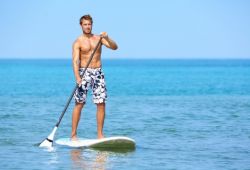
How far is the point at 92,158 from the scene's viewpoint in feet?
42.3

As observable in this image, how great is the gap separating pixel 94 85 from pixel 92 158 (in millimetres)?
1369

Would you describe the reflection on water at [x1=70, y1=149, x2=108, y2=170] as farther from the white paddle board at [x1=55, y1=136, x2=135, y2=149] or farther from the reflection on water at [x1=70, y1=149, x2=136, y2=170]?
the white paddle board at [x1=55, y1=136, x2=135, y2=149]

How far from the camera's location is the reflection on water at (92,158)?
12.2m

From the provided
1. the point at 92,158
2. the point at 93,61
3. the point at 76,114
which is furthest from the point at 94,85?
the point at 92,158

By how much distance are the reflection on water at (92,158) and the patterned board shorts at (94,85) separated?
750 millimetres
